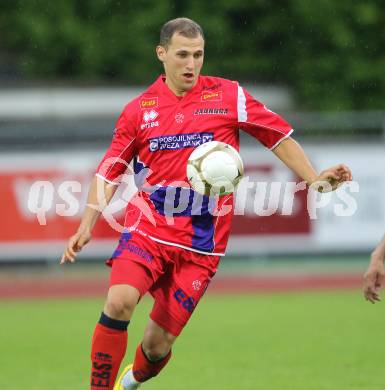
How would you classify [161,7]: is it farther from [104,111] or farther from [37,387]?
[37,387]

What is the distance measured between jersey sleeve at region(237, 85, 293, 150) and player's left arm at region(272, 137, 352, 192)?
0.16 feet

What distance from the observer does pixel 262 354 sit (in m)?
9.24

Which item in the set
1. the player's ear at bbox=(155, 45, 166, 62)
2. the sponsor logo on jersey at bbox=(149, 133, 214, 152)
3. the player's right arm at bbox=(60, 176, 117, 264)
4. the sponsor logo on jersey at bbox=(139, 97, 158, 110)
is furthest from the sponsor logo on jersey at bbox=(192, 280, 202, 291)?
the player's ear at bbox=(155, 45, 166, 62)

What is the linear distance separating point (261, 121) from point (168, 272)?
43.8 inches

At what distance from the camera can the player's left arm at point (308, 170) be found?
609cm

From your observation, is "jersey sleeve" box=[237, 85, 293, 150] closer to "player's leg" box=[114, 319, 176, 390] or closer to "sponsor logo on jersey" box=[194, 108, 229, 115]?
"sponsor logo on jersey" box=[194, 108, 229, 115]

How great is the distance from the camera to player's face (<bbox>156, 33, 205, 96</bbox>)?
6.53 metres

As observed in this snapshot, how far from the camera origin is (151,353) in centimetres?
658

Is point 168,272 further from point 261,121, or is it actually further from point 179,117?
point 261,121

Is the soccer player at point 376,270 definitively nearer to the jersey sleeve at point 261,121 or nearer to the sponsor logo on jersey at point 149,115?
the jersey sleeve at point 261,121

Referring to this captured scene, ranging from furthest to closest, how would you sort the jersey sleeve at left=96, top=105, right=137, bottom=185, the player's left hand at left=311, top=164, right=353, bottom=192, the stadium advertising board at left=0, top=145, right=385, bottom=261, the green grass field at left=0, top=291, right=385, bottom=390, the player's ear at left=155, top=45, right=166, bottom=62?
the stadium advertising board at left=0, top=145, right=385, bottom=261 < the green grass field at left=0, top=291, right=385, bottom=390 < the player's ear at left=155, top=45, right=166, bottom=62 < the jersey sleeve at left=96, top=105, right=137, bottom=185 < the player's left hand at left=311, top=164, right=353, bottom=192

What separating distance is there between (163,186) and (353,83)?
17.9 metres

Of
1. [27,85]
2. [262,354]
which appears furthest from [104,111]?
[262,354]

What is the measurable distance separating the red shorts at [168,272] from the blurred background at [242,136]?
596 centimetres
